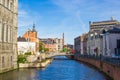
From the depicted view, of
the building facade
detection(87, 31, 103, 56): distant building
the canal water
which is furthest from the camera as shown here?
detection(87, 31, 103, 56): distant building

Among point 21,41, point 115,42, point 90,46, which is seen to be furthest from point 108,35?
point 90,46

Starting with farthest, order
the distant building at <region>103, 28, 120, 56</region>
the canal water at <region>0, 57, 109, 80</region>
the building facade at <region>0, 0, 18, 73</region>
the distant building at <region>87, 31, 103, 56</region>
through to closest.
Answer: the distant building at <region>87, 31, 103, 56</region>
the distant building at <region>103, 28, 120, 56</region>
the building facade at <region>0, 0, 18, 73</region>
the canal water at <region>0, 57, 109, 80</region>

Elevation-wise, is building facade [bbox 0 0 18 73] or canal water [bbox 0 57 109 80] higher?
building facade [bbox 0 0 18 73]

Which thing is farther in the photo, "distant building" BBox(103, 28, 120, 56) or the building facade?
"distant building" BBox(103, 28, 120, 56)

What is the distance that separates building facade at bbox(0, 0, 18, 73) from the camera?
187 feet

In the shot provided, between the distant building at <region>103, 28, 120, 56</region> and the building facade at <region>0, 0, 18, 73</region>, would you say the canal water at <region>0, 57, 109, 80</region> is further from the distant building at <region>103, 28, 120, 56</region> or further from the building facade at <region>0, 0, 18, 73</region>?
the distant building at <region>103, 28, 120, 56</region>

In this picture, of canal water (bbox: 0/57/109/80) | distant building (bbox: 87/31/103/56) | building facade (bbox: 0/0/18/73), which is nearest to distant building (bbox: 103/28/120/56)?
canal water (bbox: 0/57/109/80)

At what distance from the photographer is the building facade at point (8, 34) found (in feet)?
187

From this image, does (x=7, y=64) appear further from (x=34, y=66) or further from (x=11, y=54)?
(x=34, y=66)

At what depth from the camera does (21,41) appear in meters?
116

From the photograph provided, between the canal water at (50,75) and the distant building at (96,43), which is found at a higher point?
the distant building at (96,43)

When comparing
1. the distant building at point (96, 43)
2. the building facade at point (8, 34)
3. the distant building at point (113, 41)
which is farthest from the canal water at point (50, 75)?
the distant building at point (96, 43)

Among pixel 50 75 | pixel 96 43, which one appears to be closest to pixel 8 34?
pixel 50 75

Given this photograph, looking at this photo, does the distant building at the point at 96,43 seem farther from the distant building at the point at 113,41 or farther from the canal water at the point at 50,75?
the canal water at the point at 50,75
